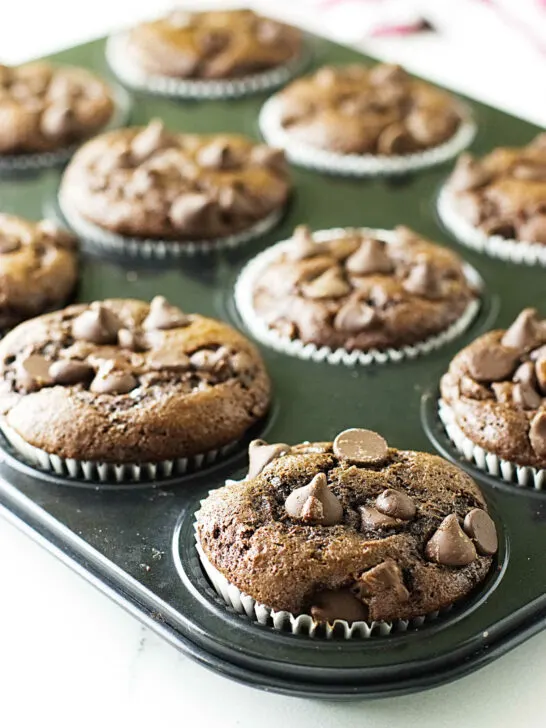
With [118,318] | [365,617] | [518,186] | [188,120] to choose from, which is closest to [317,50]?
[188,120]

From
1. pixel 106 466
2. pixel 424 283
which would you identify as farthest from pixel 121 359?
Answer: pixel 424 283

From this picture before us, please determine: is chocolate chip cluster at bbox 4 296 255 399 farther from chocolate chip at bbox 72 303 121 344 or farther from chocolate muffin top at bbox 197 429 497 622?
chocolate muffin top at bbox 197 429 497 622

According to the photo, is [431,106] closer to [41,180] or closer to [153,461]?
[41,180]

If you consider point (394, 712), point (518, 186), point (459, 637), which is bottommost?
point (394, 712)

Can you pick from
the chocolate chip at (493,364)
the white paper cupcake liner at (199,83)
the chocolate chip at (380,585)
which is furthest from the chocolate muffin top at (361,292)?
the white paper cupcake liner at (199,83)

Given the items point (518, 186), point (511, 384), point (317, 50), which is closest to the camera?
point (511, 384)

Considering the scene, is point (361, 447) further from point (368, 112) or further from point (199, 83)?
point (199, 83)

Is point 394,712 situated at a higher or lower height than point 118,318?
lower
